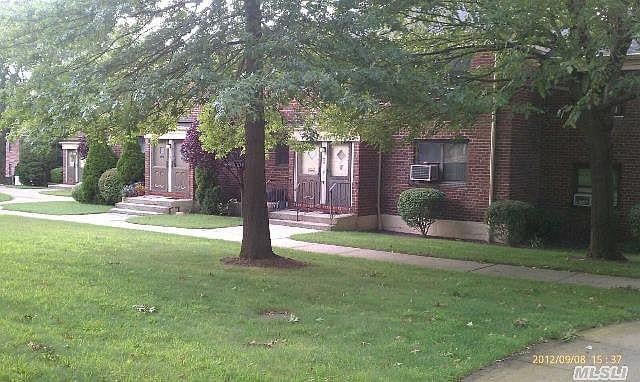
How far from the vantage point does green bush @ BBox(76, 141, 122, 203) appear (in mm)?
25391

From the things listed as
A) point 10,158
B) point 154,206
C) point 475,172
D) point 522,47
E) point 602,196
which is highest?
point 522,47

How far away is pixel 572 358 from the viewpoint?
643 cm

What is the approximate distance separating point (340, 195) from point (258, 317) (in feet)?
39.5

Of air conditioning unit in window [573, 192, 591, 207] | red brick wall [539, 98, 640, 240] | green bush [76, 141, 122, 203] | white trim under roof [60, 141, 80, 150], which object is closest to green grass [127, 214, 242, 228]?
green bush [76, 141, 122, 203]

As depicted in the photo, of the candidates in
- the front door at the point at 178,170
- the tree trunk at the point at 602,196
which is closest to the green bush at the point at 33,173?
the front door at the point at 178,170

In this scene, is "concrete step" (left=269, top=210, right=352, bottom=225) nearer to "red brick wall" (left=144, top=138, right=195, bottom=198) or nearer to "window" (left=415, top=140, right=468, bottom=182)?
"window" (left=415, top=140, right=468, bottom=182)

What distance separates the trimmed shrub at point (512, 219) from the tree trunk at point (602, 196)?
7.92 feet

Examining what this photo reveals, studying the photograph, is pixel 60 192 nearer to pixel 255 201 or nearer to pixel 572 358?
pixel 255 201

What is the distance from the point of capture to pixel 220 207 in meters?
21.9

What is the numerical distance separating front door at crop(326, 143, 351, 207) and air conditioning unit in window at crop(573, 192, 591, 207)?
5.79 metres

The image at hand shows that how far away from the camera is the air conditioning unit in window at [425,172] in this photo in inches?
713

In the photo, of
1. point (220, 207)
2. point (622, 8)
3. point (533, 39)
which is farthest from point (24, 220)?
point (622, 8)

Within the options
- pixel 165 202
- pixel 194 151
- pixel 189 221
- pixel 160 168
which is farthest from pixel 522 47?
pixel 160 168

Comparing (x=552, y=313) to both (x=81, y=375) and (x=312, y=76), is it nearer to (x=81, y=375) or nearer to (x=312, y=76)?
(x=312, y=76)
